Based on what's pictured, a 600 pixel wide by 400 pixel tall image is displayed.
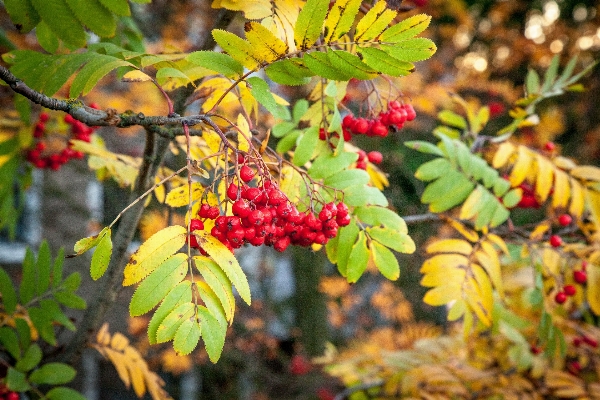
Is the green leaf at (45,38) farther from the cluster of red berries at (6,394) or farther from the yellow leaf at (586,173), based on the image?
the yellow leaf at (586,173)

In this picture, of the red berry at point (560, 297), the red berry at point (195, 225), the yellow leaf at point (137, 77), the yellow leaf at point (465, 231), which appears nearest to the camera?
the red berry at point (195, 225)

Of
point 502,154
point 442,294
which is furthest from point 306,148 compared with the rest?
point 502,154

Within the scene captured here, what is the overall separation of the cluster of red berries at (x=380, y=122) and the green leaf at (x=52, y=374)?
1449mm

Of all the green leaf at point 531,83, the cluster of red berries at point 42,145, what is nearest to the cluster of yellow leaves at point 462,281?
the green leaf at point 531,83

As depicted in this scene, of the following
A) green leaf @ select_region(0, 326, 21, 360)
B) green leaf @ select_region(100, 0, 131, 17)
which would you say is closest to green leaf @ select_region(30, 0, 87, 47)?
green leaf @ select_region(100, 0, 131, 17)

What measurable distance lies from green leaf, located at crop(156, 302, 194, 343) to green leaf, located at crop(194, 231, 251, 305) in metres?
0.12


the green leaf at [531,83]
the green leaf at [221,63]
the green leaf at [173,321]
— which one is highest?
the green leaf at [531,83]

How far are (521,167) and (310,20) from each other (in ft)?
4.89

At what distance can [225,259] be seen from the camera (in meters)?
1.05

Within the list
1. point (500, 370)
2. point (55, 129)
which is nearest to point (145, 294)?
point (55, 129)

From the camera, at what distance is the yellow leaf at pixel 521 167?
2037mm

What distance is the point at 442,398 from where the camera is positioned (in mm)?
2439

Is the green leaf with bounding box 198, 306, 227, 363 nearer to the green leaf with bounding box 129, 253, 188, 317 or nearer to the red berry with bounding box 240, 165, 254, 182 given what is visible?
the green leaf with bounding box 129, 253, 188, 317

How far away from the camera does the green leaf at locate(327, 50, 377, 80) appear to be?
1.00 m
